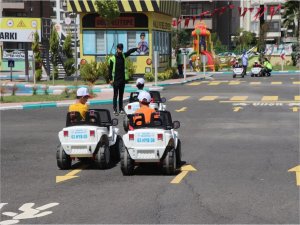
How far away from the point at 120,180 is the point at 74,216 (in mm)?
2122

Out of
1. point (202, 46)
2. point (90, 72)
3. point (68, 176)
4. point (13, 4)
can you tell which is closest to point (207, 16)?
point (13, 4)

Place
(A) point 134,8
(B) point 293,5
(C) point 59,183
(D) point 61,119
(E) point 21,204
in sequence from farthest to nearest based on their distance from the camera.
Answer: (B) point 293,5 < (A) point 134,8 < (D) point 61,119 < (C) point 59,183 < (E) point 21,204

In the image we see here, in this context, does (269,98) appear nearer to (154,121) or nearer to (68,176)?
(154,121)

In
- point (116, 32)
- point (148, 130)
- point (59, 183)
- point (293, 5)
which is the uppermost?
point (293, 5)

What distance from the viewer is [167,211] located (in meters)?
7.27

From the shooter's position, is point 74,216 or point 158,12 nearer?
point 74,216

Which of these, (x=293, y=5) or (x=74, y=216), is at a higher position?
(x=293, y=5)

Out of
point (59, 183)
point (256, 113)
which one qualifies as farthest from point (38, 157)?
point (256, 113)

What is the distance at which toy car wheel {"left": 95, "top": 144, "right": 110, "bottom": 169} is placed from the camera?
9.91m

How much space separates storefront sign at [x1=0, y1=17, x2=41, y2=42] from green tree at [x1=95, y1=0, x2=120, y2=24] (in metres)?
4.95

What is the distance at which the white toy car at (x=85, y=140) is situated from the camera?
977 cm

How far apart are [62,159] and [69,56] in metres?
26.2

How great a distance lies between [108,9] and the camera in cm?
3369

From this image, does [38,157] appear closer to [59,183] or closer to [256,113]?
[59,183]
